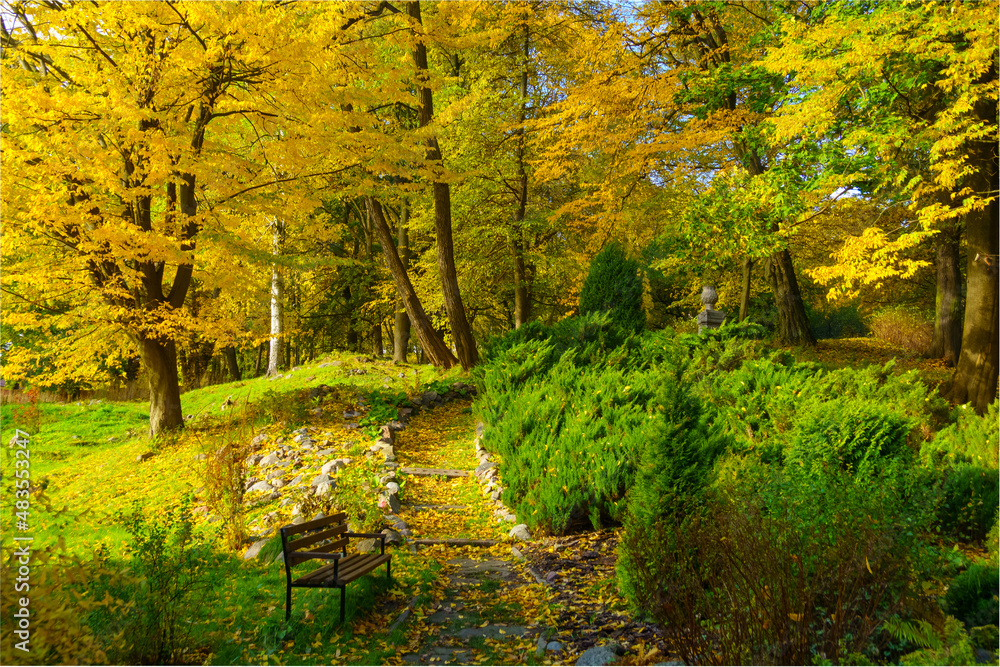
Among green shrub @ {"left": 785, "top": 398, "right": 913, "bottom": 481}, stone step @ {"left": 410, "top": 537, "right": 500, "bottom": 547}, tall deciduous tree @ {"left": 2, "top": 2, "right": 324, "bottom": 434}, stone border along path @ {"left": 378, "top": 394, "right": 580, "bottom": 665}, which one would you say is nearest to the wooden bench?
stone border along path @ {"left": 378, "top": 394, "right": 580, "bottom": 665}

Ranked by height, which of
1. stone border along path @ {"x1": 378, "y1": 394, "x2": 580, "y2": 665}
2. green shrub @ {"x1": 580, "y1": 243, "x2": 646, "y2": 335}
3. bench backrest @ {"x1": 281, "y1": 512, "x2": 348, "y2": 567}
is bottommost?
stone border along path @ {"x1": 378, "y1": 394, "x2": 580, "y2": 665}

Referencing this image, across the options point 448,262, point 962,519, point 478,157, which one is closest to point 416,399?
point 448,262

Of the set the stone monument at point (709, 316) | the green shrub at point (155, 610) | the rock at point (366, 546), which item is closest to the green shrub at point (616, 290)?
the stone monument at point (709, 316)

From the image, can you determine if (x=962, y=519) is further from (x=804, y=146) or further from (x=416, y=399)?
(x=416, y=399)

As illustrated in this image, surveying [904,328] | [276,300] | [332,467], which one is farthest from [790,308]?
[276,300]

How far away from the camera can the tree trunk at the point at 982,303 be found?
887 centimetres

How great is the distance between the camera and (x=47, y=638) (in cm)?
288

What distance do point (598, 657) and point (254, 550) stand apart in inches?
129

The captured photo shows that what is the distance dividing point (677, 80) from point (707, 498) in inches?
434

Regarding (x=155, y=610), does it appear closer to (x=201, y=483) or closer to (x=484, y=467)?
(x=201, y=483)

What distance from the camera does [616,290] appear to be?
12.5 m

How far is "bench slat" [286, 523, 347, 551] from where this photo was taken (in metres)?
4.30

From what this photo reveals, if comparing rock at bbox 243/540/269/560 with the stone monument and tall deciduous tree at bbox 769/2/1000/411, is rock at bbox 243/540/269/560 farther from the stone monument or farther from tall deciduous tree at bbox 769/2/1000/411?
the stone monument

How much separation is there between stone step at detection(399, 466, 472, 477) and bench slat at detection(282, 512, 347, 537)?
280cm
